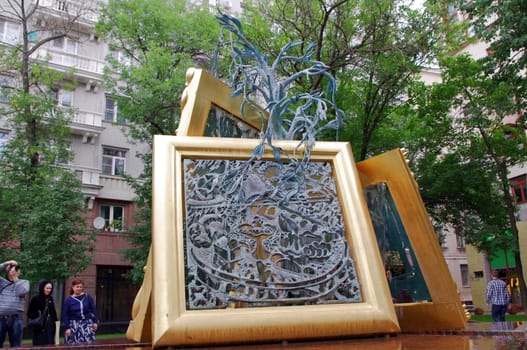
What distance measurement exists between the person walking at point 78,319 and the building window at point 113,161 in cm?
1440

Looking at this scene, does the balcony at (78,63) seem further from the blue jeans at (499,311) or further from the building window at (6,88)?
the blue jeans at (499,311)

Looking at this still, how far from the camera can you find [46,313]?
5996 millimetres

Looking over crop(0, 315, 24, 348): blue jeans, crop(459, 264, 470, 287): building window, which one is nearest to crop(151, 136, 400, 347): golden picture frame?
crop(0, 315, 24, 348): blue jeans

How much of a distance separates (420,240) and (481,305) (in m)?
23.8

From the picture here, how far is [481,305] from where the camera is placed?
2478 centimetres

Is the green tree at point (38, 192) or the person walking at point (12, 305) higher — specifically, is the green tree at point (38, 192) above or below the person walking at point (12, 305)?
above

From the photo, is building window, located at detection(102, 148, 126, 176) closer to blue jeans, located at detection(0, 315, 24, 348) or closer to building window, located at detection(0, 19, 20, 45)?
building window, located at detection(0, 19, 20, 45)

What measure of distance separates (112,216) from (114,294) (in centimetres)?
304

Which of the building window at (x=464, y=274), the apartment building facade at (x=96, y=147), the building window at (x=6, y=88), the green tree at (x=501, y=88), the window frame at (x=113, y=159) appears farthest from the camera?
the building window at (x=464, y=274)

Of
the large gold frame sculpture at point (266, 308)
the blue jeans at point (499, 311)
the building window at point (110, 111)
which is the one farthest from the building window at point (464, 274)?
the large gold frame sculpture at point (266, 308)

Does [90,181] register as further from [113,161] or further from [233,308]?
[233,308]

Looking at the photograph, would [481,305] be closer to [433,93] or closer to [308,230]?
[433,93]

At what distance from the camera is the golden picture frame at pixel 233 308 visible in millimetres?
2865

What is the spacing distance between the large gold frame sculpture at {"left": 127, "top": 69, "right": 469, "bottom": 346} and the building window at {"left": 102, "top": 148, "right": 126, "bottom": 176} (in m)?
16.2
